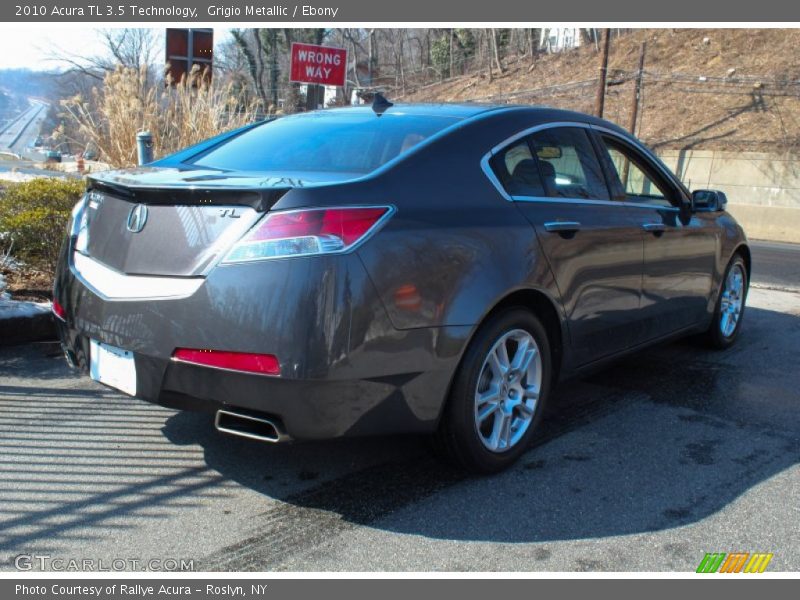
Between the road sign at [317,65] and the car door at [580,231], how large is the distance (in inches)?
481

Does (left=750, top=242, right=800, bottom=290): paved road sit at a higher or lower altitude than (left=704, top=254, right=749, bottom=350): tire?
lower

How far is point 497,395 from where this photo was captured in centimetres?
348

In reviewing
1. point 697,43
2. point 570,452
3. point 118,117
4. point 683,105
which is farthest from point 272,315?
point 697,43

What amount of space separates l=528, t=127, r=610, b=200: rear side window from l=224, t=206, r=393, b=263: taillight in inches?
55.8

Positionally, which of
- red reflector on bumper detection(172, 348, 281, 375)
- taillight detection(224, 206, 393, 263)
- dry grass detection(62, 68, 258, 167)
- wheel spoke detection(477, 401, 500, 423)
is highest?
dry grass detection(62, 68, 258, 167)

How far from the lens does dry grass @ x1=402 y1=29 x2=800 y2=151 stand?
862 inches

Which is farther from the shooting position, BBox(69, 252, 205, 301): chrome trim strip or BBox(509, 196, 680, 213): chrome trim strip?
BBox(509, 196, 680, 213): chrome trim strip

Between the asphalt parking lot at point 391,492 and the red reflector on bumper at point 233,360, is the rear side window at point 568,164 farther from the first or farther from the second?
the red reflector on bumper at point 233,360

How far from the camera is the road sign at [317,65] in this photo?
1546 cm

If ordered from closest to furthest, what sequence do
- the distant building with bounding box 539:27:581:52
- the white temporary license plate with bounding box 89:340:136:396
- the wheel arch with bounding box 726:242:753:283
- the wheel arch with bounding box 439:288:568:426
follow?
1. the white temporary license plate with bounding box 89:340:136:396
2. the wheel arch with bounding box 439:288:568:426
3. the wheel arch with bounding box 726:242:753:283
4. the distant building with bounding box 539:27:581:52

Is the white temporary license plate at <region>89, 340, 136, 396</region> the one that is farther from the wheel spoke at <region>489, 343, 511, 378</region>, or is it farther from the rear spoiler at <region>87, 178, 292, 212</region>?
the wheel spoke at <region>489, 343, 511, 378</region>

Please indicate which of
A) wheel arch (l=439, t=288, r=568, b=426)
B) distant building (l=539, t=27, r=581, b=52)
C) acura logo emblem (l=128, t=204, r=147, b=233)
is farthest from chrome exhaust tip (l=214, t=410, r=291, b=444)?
distant building (l=539, t=27, r=581, b=52)

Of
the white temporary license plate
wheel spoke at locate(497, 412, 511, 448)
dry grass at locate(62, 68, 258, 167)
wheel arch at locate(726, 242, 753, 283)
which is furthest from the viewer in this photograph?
dry grass at locate(62, 68, 258, 167)

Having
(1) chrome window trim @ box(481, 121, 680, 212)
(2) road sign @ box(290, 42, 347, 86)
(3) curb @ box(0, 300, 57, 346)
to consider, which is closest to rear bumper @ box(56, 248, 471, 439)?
(1) chrome window trim @ box(481, 121, 680, 212)
